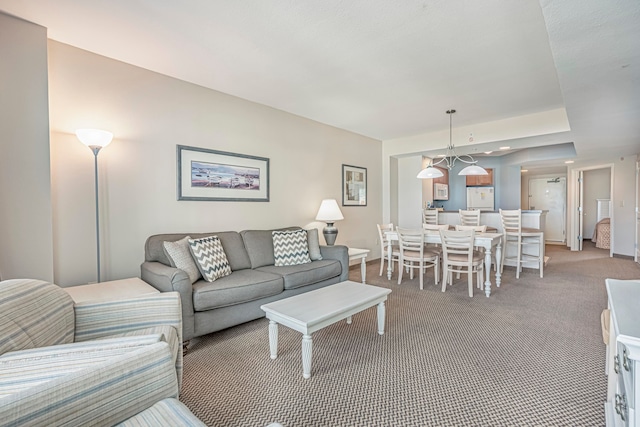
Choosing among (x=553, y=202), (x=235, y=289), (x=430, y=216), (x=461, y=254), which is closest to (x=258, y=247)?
(x=235, y=289)

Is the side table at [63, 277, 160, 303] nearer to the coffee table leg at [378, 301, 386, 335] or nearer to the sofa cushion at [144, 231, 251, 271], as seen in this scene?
the sofa cushion at [144, 231, 251, 271]

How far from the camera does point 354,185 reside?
5.41 metres

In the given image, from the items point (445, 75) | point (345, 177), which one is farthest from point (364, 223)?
point (445, 75)

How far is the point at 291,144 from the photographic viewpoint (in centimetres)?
433

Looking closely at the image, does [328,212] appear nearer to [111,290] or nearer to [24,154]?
[111,290]

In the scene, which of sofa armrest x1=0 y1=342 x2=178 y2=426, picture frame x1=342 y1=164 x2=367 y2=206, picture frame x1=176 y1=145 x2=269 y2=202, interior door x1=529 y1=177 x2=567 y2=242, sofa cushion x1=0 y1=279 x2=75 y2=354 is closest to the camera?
sofa armrest x1=0 y1=342 x2=178 y2=426

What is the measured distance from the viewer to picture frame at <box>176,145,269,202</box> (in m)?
→ 3.25

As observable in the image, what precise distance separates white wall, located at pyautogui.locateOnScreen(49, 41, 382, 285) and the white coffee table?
1.62m

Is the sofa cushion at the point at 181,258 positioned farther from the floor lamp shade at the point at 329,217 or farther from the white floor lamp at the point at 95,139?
the floor lamp shade at the point at 329,217

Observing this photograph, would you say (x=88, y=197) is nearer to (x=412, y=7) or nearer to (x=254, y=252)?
(x=254, y=252)

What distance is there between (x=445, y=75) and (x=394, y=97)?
0.72 meters

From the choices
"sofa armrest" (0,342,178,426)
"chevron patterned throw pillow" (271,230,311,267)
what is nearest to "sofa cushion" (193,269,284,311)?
"chevron patterned throw pillow" (271,230,311,267)

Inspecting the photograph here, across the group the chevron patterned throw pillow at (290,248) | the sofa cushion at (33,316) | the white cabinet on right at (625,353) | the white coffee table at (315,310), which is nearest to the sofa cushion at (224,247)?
the chevron patterned throw pillow at (290,248)

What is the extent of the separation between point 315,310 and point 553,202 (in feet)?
30.3
